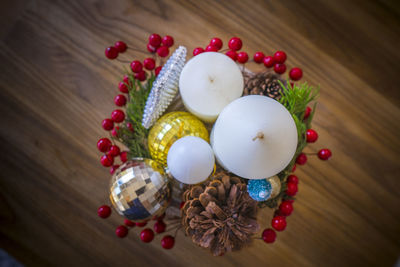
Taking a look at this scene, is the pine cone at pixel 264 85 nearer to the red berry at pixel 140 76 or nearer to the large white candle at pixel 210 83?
the large white candle at pixel 210 83

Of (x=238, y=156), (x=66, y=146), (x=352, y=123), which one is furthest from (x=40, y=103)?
(x=352, y=123)

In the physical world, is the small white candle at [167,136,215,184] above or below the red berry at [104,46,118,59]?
above

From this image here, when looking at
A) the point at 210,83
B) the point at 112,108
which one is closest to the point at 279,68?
the point at 210,83

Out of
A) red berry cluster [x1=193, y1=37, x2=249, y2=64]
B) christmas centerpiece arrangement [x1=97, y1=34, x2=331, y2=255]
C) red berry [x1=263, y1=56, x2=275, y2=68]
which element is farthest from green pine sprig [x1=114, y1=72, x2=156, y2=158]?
red berry [x1=263, y1=56, x2=275, y2=68]

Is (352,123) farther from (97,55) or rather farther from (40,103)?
(40,103)

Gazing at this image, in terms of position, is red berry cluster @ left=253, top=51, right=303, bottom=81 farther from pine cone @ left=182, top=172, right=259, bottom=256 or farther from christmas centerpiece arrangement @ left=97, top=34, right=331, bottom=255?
Result: pine cone @ left=182, top=172, right=259, bottom=256

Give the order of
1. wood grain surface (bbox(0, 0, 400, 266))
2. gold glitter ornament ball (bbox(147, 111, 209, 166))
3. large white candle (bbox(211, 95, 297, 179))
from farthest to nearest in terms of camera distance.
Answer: wood grain surface (bbox(0, 0, 400, 266))
gold glitter ornament ball (bbox(147, 111, 209, 166))
large white candle (bbox(211, 95, 297, 179))
